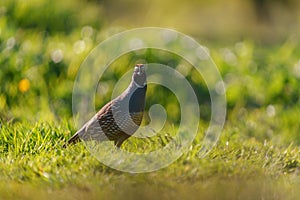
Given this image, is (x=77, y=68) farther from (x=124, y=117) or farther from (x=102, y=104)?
(x=124, y=117)

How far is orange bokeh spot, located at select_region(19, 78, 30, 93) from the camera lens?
6.25 m

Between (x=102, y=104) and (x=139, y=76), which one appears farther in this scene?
(x=102, y=104)

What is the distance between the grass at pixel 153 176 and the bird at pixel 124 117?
77mm

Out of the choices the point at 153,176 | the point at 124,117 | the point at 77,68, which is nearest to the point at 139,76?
the point at 124,117

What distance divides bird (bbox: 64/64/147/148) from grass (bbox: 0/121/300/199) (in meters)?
0.08

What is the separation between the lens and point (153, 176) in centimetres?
314

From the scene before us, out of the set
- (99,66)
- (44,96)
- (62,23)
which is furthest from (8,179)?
(62,23)

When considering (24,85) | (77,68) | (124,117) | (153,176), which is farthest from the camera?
(77,68)

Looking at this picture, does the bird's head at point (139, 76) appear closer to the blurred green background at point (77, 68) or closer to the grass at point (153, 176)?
the grass at point (153, 176)

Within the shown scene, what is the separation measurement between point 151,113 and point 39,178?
3268mm

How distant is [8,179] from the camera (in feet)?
10.8

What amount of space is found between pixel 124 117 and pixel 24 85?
8.41ft

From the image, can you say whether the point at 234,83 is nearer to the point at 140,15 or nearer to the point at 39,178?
the point at 39,178

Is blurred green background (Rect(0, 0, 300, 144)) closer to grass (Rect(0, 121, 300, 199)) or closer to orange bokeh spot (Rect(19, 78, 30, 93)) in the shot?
orange bokeh spot (Rect(19, 78, 30, 93))
